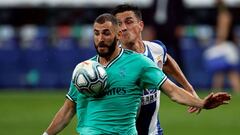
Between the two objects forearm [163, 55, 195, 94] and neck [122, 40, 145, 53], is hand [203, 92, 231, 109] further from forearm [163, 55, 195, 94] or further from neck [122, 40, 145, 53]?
forearm [163, 55, 195, 94]

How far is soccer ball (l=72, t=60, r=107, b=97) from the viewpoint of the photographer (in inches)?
354

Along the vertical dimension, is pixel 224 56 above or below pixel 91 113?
below

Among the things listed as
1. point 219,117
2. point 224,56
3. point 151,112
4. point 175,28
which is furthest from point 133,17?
point 224,56

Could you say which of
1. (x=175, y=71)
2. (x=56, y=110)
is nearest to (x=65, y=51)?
(x=56, y=110)

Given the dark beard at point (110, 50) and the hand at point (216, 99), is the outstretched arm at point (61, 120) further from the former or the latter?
the hand at point (216, 99)

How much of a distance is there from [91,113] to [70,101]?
41 centimetres

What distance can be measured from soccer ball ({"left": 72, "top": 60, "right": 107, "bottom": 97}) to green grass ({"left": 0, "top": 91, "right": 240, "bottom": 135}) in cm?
655

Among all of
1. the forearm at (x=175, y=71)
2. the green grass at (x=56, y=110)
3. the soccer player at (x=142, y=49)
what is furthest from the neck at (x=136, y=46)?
the green grass at (x=56, y=110)

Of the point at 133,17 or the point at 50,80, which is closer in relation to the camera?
the point at 133,17

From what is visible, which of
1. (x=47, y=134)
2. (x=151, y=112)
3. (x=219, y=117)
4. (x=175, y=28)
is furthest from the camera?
(x=175, y=28)

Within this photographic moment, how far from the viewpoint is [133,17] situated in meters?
10.1

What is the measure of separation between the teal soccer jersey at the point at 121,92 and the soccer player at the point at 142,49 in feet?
2.38

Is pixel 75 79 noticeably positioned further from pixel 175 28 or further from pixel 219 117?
pixel 175 28

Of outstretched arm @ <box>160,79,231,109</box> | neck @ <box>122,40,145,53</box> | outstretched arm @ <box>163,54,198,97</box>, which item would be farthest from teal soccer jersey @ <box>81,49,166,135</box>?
outstretched arm @ <box>163,54,198,97</box>
